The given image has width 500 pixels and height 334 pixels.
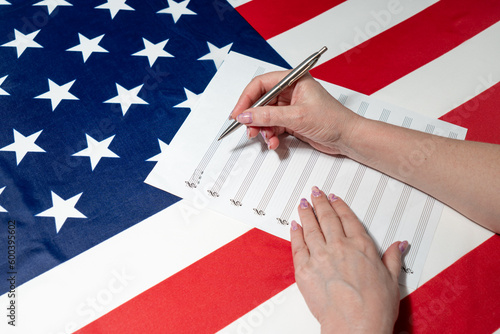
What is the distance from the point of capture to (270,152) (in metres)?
1.03

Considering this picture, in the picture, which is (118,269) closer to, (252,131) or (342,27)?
(252,131)

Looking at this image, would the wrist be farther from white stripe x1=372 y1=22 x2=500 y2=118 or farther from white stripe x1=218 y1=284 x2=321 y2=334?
white stripe x1=218 y1=284 x2=321 y2=334

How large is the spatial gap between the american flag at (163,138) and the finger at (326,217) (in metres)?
0.12

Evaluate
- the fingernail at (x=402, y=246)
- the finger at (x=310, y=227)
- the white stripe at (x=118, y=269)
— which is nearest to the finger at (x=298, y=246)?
the finger at (x=310, y=227)

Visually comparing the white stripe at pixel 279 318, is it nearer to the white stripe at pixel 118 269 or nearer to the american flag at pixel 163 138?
the american flag at pixel 163 138

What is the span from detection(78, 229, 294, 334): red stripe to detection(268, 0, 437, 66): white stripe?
1.97ft

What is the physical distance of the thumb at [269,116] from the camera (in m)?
0.91

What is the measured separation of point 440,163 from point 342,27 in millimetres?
574

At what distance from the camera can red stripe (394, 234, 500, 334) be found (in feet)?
2.77

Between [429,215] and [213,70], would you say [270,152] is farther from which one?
[429,215]

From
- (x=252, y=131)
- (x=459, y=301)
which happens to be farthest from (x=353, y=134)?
(x=459, y=301)

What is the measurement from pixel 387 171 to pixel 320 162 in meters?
0.17

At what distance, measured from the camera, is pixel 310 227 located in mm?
896

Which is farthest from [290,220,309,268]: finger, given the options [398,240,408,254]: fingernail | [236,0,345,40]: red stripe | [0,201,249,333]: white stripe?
[236,0,345,40]: red stripe
